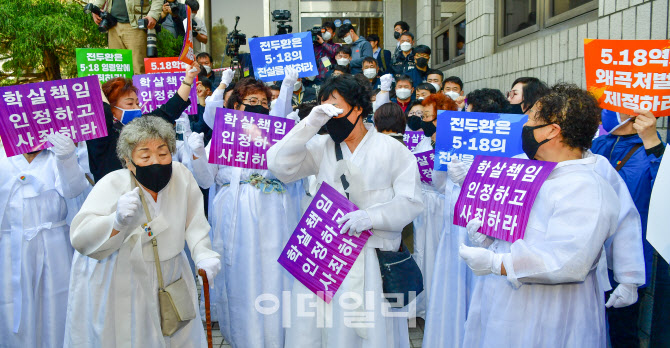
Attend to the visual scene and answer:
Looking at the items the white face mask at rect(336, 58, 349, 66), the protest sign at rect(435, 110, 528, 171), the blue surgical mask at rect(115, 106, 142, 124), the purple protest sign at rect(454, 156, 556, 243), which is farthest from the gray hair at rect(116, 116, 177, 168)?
the white face mask at rect(336, 58, 349, 66)

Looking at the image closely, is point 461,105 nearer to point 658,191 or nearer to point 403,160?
point 403,160

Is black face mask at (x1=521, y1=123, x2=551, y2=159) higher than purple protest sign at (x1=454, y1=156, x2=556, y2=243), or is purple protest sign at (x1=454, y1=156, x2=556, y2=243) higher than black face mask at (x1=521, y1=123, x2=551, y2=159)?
black face mask at (x1=521, y1=123, x2=551, y2=159)

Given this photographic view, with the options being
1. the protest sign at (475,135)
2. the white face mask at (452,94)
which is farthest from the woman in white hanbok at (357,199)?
the white face mask at (452,94)

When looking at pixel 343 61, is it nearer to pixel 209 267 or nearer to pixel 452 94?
pixel 452 94

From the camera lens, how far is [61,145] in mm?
3387

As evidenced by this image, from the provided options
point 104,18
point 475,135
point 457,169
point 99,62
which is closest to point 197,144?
point 457,169

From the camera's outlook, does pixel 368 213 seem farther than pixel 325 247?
No

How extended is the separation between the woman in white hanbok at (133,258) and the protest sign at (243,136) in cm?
107

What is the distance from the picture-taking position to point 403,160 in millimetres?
3092

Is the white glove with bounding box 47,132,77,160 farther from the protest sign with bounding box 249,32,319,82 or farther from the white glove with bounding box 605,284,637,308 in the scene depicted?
the white glove with bounding box 605,284,637,308

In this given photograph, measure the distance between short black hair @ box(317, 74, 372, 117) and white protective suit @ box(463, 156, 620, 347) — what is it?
1.15m

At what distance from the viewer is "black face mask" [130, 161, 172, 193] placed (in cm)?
275

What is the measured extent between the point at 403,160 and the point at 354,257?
2.05 feet

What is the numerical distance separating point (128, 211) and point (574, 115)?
2.05 m
